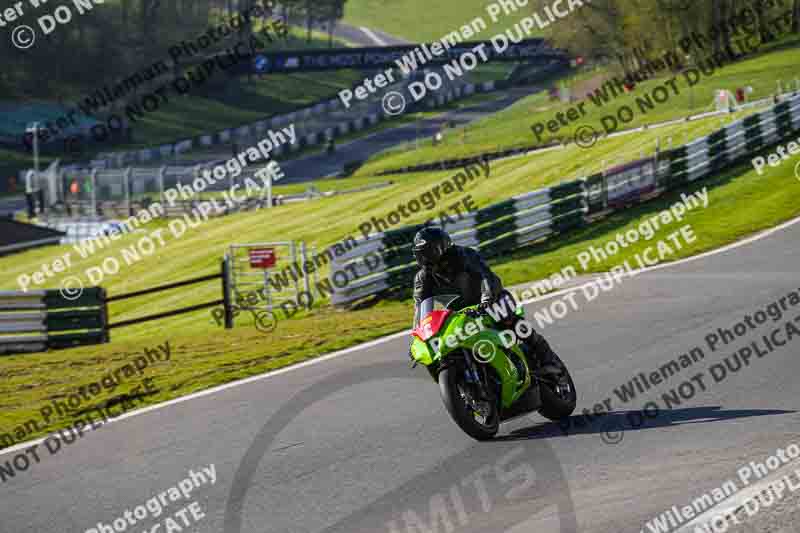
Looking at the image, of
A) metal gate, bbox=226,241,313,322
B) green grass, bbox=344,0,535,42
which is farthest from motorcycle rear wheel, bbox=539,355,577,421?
green grass, bbox=344,0,535,42

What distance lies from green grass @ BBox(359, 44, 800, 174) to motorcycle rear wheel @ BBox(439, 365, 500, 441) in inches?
1696

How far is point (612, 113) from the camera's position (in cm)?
5891

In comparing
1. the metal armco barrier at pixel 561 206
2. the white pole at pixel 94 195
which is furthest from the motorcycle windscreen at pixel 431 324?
the white pole at pixel 94 195

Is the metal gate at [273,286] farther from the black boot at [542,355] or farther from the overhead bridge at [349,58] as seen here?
the overhead bridge at [349,58]

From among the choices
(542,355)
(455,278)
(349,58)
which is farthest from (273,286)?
(349,58)

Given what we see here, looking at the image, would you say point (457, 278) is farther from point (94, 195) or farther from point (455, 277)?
point (94, 195)

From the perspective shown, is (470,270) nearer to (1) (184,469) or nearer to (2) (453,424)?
(2) (453,424)

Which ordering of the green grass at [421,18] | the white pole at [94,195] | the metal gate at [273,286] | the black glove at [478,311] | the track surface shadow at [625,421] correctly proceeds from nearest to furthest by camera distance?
the black glove at [478,311], the track surface shadow at [625,421], the metal gate at [273,286], the white pole at [94,195], the green grass at [421,18]

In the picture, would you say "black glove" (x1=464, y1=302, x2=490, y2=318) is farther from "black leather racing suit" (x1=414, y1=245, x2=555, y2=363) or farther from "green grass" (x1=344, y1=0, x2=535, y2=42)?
"green grass" (x1=344, y1=0, x2=535, y2=42)

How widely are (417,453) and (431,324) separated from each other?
45.2 inches

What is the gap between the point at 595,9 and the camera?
75.6 metres

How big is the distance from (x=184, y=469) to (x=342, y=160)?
73269mm

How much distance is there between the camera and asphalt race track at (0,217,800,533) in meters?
7.58

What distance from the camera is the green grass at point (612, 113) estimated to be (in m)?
54.1
